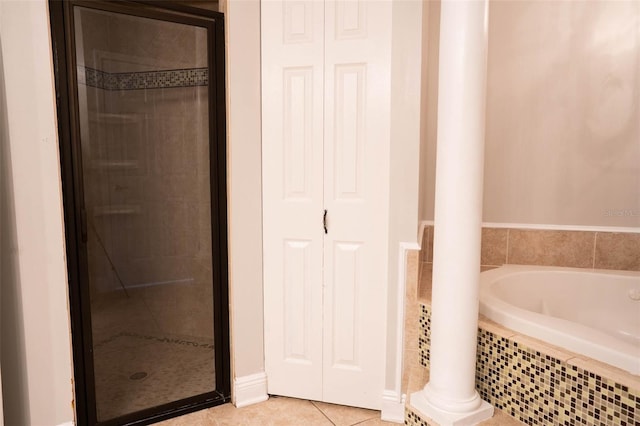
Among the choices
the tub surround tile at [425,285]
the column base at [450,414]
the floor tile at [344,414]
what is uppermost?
the tub surround tile at [425,285]

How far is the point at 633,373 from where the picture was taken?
139 centimetres

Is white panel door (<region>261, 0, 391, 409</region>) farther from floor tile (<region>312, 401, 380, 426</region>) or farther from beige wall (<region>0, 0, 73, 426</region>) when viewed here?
beige wall (<region>0, 0, 73, 426</region>)

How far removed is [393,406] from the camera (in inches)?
85.4

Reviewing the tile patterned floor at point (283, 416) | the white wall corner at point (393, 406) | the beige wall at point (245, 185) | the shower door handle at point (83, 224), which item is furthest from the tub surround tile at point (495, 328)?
the shower door handle at point (83, 224)

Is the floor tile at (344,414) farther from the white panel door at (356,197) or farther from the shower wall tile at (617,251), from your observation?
the shower wall tile at (617,251)

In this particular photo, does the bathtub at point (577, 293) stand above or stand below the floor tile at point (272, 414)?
above

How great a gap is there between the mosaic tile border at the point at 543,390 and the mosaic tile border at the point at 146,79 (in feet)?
6.79

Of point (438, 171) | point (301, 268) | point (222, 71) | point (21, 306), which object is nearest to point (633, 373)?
point (438, 171)

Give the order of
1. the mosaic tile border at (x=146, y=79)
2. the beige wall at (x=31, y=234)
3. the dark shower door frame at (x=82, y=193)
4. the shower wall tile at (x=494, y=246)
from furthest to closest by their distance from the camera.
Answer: the shower wall tile at (x=494, y=246) < the mosaic tile border at (x=146, y=79) < the dark shower door frame at (x=82, y=193) < the beige wall at (x=31, y=234)

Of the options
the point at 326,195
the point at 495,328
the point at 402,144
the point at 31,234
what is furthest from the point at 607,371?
the point at 31,234

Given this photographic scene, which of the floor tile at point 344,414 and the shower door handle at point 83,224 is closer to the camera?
the shower door handle at point 83,224

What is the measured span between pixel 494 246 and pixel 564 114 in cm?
93

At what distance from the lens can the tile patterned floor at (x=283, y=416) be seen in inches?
84.0

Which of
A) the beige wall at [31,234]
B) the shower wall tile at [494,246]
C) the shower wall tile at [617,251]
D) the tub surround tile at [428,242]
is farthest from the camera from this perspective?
the tub surround tile at [428,242]
